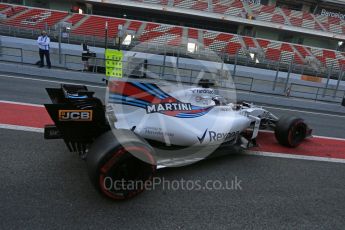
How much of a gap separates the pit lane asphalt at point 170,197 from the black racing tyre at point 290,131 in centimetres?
75

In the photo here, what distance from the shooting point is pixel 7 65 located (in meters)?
11.0

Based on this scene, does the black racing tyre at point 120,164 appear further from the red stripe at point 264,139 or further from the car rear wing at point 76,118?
the red stripe at point 264,139

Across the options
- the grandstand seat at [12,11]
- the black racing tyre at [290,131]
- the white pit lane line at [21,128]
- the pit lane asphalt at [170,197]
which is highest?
the grandstand seat at [12,11]

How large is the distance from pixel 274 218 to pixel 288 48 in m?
30.6

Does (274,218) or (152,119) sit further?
(152,119)

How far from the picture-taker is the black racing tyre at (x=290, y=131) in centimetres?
541

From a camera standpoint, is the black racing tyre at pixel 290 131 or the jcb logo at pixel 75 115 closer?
the jcb logo at pixel 75 115

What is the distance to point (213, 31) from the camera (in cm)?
3084

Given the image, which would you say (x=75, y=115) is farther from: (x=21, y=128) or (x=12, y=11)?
(x=12, y=11)

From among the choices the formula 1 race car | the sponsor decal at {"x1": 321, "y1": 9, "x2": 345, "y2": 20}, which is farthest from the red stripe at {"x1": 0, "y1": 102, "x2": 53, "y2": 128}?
the sponsor decal at {"x1": 321, "y1": 9, "x2": 345, "y2": 20}

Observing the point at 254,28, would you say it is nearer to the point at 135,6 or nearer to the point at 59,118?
the point at 135,6


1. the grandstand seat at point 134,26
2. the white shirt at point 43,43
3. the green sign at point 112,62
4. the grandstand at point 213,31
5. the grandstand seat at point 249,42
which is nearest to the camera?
the green sign at point 112,62

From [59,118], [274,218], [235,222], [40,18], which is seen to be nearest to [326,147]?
[274,218]

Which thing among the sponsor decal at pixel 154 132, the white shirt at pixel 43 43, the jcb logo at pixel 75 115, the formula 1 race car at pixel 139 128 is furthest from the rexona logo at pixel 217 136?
the white shirt at pixel 43 43
